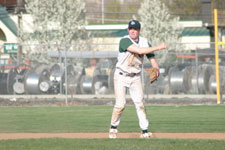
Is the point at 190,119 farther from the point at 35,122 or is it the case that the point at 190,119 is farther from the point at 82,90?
the point at 82,90

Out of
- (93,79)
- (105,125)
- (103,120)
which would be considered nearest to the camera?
(105,125)

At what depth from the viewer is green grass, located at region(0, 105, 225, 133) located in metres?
13.1

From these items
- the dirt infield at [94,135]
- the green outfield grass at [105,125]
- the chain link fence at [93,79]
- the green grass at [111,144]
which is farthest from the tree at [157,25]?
the green grass at [111,144]

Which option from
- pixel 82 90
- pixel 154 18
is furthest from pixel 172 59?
pixel 154 18

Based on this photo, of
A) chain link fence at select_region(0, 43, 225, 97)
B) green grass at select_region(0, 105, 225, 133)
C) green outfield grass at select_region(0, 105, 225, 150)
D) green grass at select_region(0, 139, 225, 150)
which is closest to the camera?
green grass at select_region(0, 139, 225, 150)

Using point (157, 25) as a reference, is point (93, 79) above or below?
below

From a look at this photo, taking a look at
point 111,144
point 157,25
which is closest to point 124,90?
point 111,144

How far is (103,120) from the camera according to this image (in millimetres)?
15188

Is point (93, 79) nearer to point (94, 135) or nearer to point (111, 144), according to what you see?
point (94, 135)

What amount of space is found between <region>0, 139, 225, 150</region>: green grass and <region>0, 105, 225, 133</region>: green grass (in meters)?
3.50

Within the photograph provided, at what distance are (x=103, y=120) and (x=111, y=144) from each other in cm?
648

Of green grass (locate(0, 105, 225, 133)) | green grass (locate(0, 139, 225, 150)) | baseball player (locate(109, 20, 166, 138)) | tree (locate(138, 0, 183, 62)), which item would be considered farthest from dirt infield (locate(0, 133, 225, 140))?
tree (locate(138, 0, 183, 62))

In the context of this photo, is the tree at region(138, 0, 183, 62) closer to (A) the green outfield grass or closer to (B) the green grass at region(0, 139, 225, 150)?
(A) the green outfield grass

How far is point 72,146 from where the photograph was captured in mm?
8680
